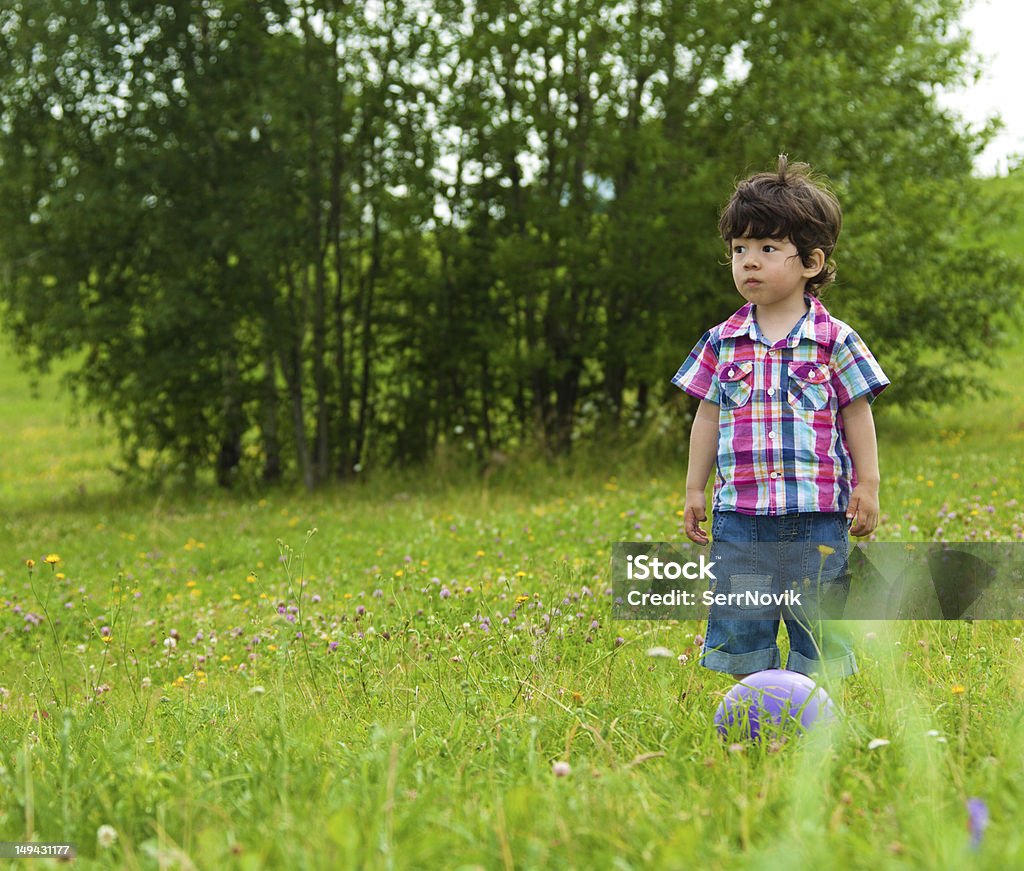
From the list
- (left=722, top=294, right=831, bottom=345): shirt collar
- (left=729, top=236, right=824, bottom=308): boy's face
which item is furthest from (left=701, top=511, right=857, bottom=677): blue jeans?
(left=729, top=236, right=824, bottom=308): boy's face

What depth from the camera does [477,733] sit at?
10.7 feet

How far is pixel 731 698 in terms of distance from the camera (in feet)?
10.8

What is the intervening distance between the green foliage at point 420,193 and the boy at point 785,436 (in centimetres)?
870

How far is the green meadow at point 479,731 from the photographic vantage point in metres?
2.31

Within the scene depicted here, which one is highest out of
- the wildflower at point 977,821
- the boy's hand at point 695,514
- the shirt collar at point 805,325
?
the shirt collar at point 805,325

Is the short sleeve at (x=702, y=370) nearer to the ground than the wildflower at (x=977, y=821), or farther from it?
farther from it

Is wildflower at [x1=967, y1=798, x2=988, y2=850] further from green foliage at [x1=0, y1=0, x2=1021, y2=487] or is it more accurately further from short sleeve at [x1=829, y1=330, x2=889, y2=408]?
green foliage at [x1=0, y1=0, x2=1021, y2=487]

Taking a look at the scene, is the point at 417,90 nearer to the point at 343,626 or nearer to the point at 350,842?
the point at 343,626

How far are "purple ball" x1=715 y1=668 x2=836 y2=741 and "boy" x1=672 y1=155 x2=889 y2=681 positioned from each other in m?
0.40

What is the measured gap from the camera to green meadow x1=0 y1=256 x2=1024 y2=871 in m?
2.31

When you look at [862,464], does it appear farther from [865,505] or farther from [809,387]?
[809,387]

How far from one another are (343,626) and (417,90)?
30.1ft

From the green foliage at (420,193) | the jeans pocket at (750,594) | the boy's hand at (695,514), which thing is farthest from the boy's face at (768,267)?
the green foliage at (420,193)

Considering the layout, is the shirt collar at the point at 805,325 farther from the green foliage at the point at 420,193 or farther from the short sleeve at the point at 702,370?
the green foliage at the point at 420,193
